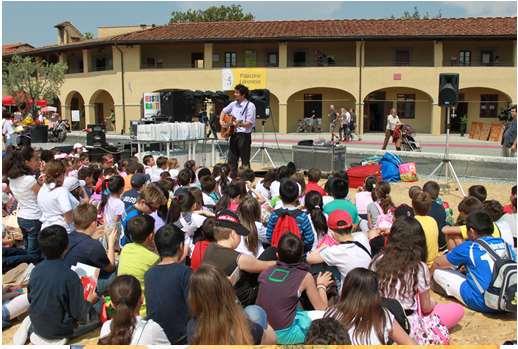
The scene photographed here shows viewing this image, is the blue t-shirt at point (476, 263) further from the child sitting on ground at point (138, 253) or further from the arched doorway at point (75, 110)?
the arched doorway at point (75, 110)

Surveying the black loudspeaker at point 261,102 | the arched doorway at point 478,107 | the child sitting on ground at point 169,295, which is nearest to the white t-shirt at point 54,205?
the child sitting on ground at point 169,295

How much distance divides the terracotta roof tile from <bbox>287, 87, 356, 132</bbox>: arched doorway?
3.68 m

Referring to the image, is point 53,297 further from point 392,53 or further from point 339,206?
point 392,53

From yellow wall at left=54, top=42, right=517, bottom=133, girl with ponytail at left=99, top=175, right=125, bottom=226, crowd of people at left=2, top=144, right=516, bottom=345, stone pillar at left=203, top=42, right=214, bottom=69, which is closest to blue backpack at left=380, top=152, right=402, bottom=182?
crowd of people at left=2, top=144, right=516, bottom=345

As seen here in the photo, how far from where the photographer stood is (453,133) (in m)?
33.4

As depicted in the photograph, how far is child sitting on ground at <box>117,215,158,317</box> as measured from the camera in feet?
15.1

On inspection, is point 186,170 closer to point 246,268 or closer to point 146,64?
point 246,268

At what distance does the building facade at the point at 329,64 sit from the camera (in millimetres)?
31781

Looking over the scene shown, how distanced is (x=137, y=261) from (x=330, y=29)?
31.5m

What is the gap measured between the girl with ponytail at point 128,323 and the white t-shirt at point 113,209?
296cm

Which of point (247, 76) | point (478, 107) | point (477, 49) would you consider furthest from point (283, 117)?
point (477, 49)

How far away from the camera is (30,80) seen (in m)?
32.9

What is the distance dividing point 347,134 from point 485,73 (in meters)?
9.55

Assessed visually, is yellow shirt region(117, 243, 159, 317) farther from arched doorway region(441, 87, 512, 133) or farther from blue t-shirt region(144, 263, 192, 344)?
arched doorway region(441, 87, 512, 133)
